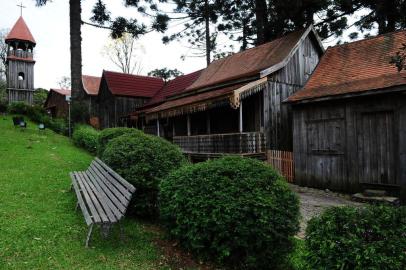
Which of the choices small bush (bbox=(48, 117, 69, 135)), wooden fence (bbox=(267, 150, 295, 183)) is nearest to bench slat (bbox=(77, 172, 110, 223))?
wooden fence (bbox=(267, 150, 295, 183))

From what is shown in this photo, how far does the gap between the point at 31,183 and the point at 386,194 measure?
10.6 m

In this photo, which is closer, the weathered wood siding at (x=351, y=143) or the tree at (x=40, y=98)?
the weathered wood siding at (x=351, y=143)

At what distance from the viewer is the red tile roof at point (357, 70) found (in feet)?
37.3

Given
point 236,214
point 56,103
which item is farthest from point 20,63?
point 236,214

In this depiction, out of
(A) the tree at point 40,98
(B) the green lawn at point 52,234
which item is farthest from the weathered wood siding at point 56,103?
(B) the green lawn at point 52,234

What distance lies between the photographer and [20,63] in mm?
35062

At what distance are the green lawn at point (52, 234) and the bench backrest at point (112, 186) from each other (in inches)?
23.2

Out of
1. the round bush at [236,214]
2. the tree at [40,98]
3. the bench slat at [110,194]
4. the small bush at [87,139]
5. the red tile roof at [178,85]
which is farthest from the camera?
the tree at [40,98]

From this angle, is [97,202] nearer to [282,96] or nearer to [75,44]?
[282,96]

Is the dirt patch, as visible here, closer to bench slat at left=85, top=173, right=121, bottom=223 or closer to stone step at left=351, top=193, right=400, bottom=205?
stone step at left=351, top=193, right=400, bottom=205

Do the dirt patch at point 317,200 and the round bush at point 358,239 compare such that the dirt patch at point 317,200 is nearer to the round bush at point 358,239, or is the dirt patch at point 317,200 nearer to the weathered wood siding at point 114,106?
the round bush at point 358,239

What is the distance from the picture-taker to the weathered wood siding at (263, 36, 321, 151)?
49.5ft

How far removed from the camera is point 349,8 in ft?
64.1

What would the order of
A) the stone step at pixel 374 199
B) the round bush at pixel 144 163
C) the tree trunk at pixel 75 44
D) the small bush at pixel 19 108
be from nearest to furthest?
the round bush at pixel 144 163
the stone step at pixel 374 199
the tree trunk at pixel 75 44
the small bush at pixel 19 108
